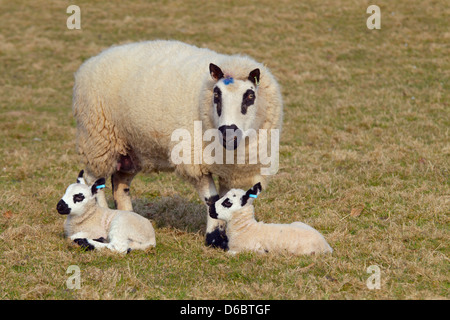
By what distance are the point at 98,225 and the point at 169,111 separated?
4.86ft

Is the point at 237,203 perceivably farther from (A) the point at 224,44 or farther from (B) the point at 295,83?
(A) the point at 224,44

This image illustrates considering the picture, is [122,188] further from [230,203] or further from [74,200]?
[230,203]

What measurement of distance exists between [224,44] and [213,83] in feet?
44.0

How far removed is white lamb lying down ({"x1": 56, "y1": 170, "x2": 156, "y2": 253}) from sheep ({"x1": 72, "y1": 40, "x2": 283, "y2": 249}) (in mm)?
743

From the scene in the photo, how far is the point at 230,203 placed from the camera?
593 cm

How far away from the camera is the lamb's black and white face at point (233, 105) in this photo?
18.0 feet

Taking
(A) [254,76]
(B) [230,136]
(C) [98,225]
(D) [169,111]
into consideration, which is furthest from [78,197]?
(A) [254,76]

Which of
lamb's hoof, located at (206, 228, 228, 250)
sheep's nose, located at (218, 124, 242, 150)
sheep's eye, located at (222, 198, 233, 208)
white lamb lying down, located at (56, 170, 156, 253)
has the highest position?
sheep's nose, located at (218, 124, 242, 150)

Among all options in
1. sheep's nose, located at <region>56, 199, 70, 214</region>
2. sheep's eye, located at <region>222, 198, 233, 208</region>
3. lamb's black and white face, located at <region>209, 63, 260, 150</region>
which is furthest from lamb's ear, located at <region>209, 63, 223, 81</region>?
sheep's nose, located at <region>56, 199, 70, 214</region>

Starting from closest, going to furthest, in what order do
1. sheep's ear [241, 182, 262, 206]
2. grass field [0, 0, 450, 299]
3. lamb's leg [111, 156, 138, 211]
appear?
grass field [0, 0, 450, 299] < sheep's ear [241, 182, 262, 206] < lamb's leg [111, 156, 138, 211]

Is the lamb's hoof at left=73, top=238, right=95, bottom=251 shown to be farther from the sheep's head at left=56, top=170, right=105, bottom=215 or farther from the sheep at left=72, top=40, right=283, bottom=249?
the sheep at left=72, top=40, right=283, bottom=249

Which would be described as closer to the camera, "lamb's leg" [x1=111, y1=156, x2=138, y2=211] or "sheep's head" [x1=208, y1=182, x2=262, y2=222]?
"sheep's head" [x1=208, y1=182, x2=262, y2=222]

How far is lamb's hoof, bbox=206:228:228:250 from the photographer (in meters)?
6.20

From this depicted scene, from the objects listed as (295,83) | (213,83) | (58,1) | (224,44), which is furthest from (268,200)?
(58,1)
